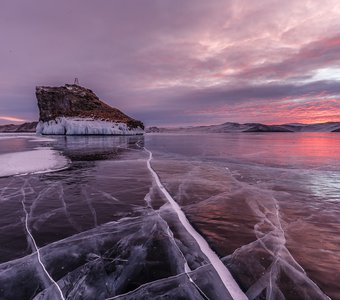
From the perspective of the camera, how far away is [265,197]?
8352mm

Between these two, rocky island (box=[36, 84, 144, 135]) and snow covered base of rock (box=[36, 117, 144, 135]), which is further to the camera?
rocky island (box=[36, 84, 144, 135])

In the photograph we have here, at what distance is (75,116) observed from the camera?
73500 mm

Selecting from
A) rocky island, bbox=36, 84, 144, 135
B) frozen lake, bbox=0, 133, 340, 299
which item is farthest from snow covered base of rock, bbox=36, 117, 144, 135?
frozen lake, bbox=0, 133, 340, 299

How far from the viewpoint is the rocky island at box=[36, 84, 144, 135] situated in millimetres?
72188

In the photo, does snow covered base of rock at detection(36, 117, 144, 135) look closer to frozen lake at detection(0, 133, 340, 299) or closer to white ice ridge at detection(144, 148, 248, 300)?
frozen lake at detection(0, 133, 340, 299)

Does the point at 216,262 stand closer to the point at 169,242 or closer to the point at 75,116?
the point at 169,242

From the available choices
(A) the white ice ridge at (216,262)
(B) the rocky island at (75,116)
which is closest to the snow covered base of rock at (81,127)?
(B) the rocky island at (75,116)

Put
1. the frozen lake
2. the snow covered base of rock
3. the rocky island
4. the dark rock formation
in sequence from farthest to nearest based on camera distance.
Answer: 1. the dark rock formation
2. the rocky island
3. the snow covered base of rock
4. the frozen lake

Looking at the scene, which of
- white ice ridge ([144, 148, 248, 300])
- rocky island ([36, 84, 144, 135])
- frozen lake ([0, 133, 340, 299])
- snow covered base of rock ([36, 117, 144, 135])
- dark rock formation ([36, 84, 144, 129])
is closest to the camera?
white ice ridge ([144, 148, 248, 300])

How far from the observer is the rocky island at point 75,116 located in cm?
7219

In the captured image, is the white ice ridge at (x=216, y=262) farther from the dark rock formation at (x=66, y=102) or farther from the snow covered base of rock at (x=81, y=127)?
the dark rock formation at (x=66, y=102)

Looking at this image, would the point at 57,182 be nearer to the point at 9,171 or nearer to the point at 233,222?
the point at 9,171

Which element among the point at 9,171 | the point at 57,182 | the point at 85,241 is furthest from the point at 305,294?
the point at 9,171

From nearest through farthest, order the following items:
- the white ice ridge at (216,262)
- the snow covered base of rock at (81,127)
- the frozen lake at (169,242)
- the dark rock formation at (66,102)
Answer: the white ice ridge at (216,262) → the frozen lake at (169,242) → the snow covered base of rock at (81,127) → the dark rock formation at (66,102)
